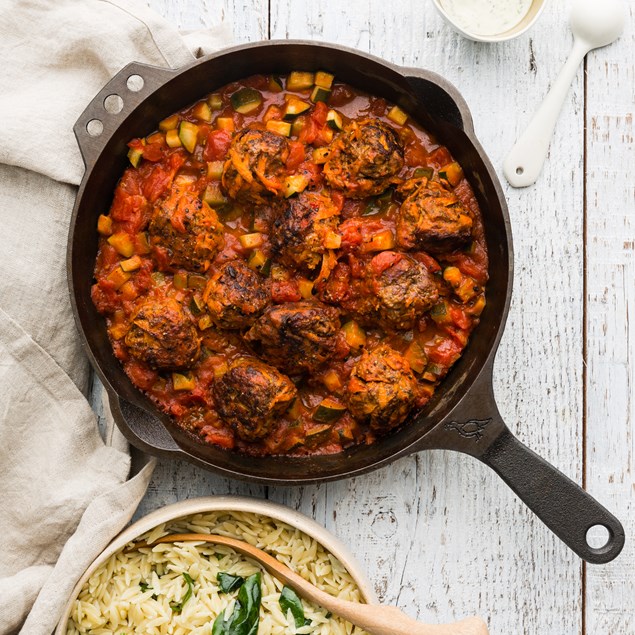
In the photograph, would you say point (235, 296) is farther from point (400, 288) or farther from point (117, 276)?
point (400, 288)

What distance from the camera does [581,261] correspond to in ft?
17.1

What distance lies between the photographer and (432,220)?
450 cm

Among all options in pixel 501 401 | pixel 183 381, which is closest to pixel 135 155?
pixel 183 381

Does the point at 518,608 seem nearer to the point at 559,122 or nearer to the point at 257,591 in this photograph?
the point at 257,591

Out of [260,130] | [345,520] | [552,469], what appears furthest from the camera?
[345,520]

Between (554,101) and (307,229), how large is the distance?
189 centimetres

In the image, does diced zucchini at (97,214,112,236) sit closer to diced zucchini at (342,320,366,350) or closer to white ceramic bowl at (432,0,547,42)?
diced zucchini at (342,320,366,350)

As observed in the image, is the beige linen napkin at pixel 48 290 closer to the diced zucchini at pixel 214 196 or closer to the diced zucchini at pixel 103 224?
the diced zucchini at pixel 103 224

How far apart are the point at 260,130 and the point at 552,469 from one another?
252cm

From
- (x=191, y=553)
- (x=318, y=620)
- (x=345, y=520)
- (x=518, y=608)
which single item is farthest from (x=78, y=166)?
(x=518, y=608)

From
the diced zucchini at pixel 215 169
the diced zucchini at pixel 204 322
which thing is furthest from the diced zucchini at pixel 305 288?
the diced zucchini at pixel 215 169

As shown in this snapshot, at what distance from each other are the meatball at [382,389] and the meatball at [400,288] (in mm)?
224

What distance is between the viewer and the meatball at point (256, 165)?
14.9 feet

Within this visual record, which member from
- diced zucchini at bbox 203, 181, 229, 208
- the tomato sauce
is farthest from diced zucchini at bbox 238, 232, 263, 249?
diced zucchini at bbox 203, 181, 229, 208
